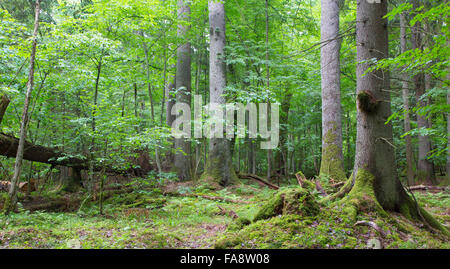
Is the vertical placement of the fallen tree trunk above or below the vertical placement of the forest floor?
above

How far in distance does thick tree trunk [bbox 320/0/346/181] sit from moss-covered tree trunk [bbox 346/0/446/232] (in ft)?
9.97

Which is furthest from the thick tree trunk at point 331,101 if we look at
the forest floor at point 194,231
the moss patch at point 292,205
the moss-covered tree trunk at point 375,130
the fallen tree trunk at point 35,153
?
the fallen tree trunk at point 35,153

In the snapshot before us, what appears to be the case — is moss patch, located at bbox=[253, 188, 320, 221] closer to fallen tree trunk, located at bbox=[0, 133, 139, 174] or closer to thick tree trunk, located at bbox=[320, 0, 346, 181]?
thick tree trunk, located at bbox=[320, 0, 346, 181]

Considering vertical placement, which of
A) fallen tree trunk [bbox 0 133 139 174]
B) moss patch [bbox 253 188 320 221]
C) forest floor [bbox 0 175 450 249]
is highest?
fallen tree trunk [bbox 0 133 139 174]

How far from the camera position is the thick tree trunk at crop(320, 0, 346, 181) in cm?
792

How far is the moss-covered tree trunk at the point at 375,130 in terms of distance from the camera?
457cm

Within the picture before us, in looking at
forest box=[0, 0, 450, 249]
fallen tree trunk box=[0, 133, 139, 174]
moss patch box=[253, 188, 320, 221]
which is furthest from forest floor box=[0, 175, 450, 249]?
fallen tree trunk box=[0, 133, 139, 174]

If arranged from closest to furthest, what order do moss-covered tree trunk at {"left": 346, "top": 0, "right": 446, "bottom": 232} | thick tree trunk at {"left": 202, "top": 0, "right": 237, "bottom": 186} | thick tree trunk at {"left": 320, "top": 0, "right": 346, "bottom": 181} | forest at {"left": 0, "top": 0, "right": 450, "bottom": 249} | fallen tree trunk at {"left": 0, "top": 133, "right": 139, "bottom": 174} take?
forest at {"left": 0, "top": 0, "right": 450, "bottom": 249} → moss-covered tree trunk at {"left": 346, "top": 0, "right": 446, "bottom": 232} → fallen tree trunk at {"left": 0, "top": 133, "right": 139, "bottom": 174} → thick tree trunk at {"left": 320, "top": 0, "right": 346, "bottom": 181} → thick tree trunk at {"left": 202, "top": 0, "right": 237, "bottom": 186}

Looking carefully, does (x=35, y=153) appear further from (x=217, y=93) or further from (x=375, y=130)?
(x=375, y=130)

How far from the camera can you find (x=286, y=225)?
12.6ft

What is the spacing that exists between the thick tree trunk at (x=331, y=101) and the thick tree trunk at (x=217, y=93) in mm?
3646
